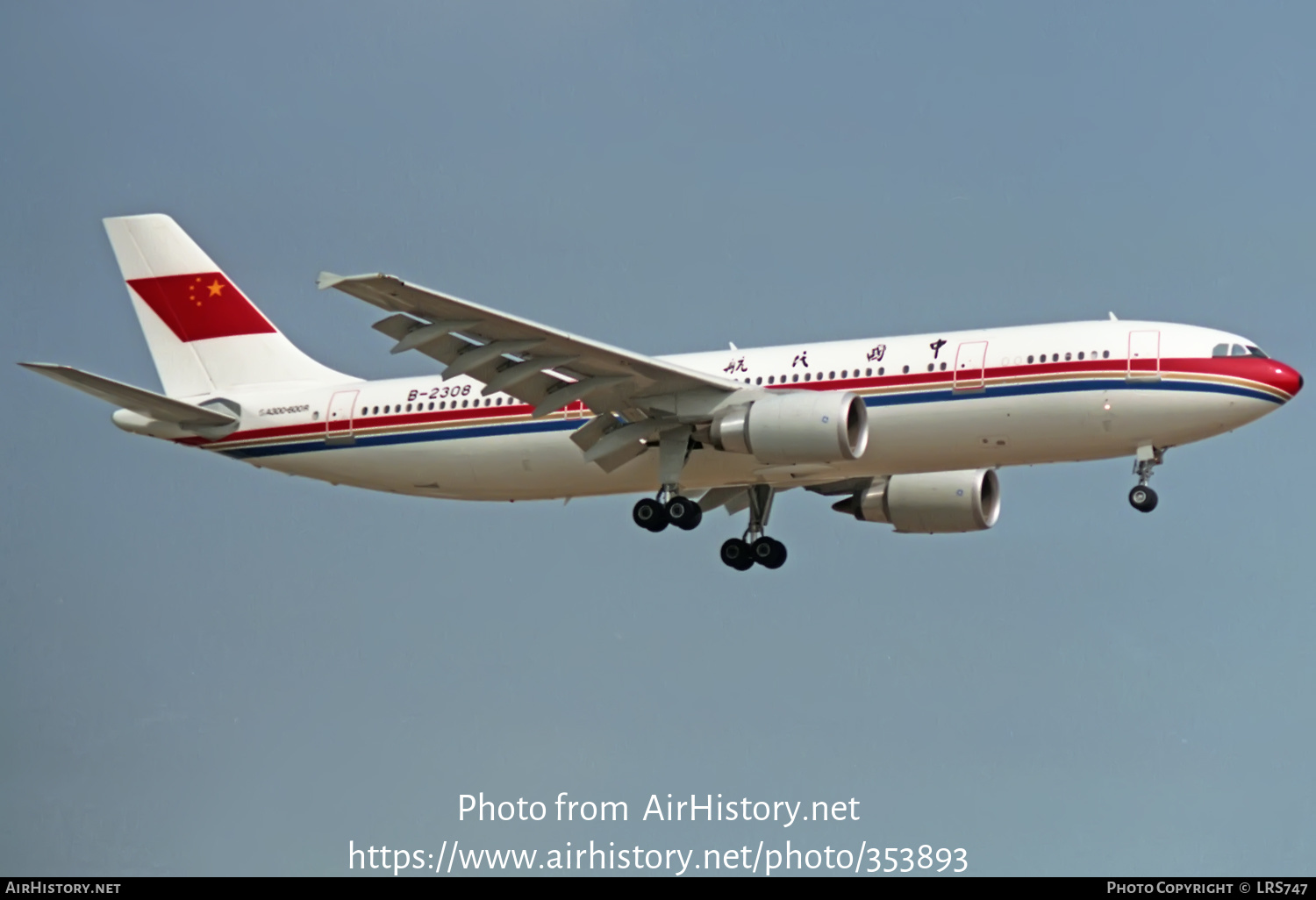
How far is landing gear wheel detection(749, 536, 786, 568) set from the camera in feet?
149

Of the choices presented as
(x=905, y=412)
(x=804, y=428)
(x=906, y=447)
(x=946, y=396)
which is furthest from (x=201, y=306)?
(x=946, y=396)

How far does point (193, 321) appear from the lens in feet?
156

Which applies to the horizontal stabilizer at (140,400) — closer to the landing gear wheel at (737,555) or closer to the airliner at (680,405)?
the airliner at (680,405)

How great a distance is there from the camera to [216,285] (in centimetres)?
4816

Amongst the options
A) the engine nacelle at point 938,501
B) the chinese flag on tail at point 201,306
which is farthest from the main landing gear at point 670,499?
the chinese flag on tail at point 201,306

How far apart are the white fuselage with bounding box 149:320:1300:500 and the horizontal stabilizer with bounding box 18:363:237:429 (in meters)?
1.89

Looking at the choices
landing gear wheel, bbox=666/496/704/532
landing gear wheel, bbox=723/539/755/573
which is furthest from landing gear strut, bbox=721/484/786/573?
landing gear wheel, bbox=666/496/704/532

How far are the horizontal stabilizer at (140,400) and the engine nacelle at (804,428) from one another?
13.0 metres

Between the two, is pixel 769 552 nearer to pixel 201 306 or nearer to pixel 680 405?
pixel 680 405

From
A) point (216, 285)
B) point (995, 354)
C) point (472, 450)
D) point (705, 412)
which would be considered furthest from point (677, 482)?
point (216, 285)
